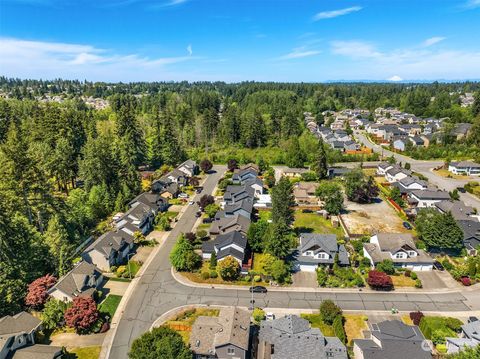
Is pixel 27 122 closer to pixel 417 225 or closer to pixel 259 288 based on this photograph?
pixel 259 288

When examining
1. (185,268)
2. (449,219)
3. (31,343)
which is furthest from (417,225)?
(31,343)

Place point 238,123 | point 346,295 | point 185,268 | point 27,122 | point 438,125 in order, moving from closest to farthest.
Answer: point 346,295, point 185,268, point 27,122, point 238,123, point 438,125

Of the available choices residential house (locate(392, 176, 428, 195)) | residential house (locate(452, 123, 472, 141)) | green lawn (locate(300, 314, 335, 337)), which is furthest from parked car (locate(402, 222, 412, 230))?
residential house (locate(452, 123, 472, 141))

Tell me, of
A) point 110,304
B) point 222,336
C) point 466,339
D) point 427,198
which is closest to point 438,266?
point 466,339

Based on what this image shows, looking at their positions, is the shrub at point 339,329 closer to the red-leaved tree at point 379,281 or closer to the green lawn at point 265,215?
the red-leaved tree at point 379,281

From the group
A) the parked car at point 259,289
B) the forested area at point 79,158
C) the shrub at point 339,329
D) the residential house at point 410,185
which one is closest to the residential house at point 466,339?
the shrub at point 339,329
